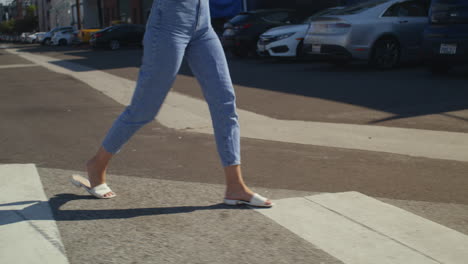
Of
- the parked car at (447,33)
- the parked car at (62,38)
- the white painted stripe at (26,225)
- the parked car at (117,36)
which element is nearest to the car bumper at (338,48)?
the parked car at (447,33)

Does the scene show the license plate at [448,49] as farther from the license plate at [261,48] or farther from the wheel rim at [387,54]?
the license plate at [261,48]

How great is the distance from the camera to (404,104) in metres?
8.29

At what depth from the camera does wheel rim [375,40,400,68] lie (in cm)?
1292

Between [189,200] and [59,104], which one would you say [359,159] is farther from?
[59,104]

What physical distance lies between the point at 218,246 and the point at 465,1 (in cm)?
900

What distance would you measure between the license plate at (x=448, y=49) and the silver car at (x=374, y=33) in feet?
6.69

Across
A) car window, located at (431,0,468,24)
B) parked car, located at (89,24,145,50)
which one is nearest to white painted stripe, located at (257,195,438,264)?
car window, located at (431,0,468,24)

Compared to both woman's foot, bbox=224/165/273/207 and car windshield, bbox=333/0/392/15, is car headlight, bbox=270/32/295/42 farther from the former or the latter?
woman's foot, bbox=224/165/273/207

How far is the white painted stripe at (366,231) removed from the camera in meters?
2.83

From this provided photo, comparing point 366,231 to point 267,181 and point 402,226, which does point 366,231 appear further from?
point 267,181

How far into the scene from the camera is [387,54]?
42.5ft

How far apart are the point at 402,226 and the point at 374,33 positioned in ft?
33.0

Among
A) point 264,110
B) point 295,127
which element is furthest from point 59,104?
point 295,127

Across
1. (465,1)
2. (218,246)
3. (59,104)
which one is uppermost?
(465,1)
